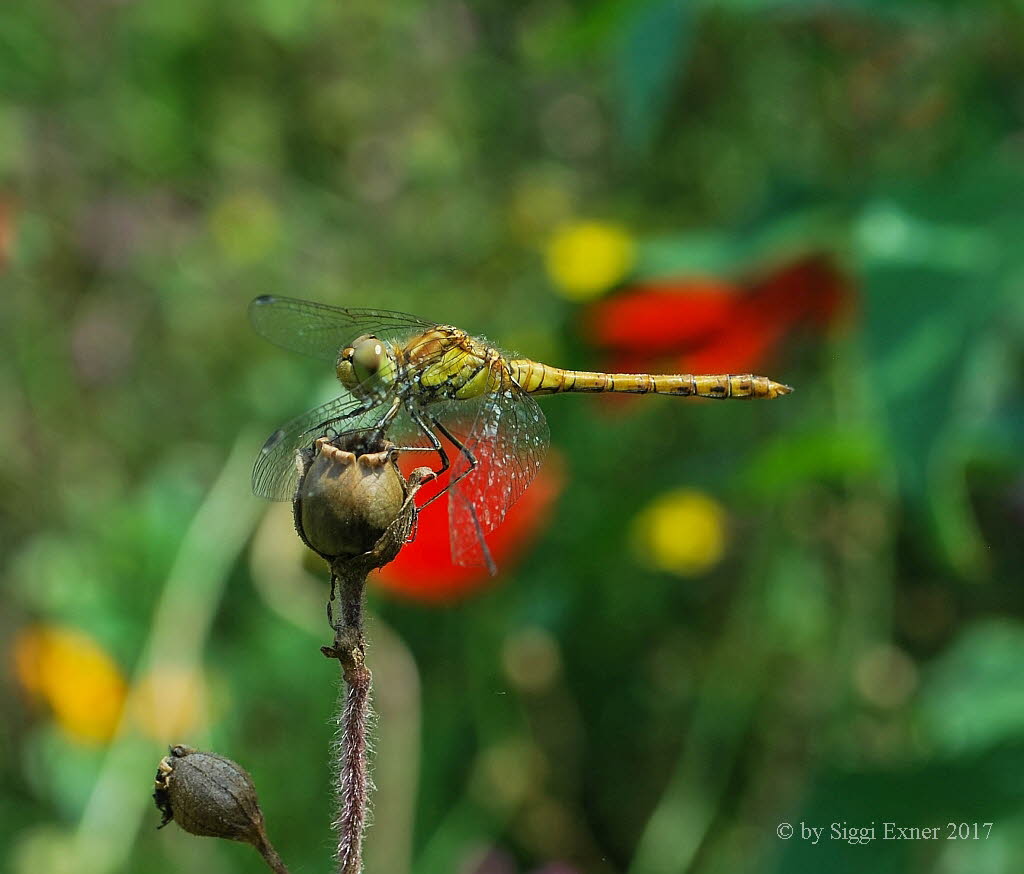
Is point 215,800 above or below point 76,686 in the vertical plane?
below

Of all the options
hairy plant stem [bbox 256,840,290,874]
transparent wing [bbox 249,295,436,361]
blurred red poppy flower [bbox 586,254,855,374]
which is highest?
blurred red poppy flower [bbox 586,254,855,374]

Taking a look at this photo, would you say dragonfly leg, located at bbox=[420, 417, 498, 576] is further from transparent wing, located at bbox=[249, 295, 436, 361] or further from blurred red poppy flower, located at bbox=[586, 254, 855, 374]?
blurred red poppy flower, located at bbox=[586, 254, 855, 374]

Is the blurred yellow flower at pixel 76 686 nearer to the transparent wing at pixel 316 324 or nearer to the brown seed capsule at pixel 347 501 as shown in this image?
the transparent wing at pixel 316 324

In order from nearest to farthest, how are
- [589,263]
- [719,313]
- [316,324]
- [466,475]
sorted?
[466,475] → [316,324] → [719,313] → [589,263]

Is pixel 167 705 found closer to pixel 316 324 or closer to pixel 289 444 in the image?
pixel 316 324

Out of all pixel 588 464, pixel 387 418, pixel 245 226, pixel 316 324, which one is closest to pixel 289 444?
pixel 387 418

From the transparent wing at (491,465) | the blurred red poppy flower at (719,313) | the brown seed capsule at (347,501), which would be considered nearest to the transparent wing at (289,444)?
the transparent wing at (491,465)

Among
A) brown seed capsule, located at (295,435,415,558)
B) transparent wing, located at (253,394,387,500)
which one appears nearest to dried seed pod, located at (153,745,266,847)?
brown seed capsule, located at (295,435,415,558)

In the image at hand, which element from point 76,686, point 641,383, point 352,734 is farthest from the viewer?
point 76,686
